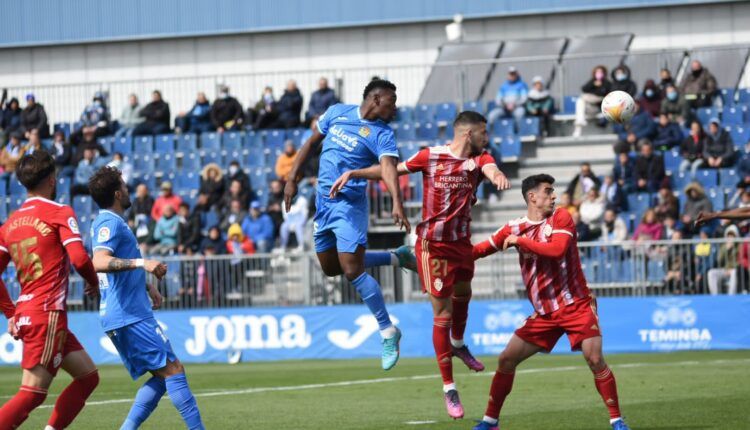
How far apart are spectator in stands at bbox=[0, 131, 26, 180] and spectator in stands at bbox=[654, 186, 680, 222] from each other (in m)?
15.9

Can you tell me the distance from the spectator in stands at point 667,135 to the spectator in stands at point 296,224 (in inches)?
297

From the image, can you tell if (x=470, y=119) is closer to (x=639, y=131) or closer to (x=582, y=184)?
(x=582, y=184)

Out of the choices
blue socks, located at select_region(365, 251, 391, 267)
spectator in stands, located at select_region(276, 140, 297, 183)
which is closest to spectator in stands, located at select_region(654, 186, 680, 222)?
spectator in stands, located at select_region(276, 140, 297, 183)

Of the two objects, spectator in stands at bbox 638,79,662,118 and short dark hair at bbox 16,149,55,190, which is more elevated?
spectator in stands at bbox 638,79,662,118

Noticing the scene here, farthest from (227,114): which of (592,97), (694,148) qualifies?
(694,148)

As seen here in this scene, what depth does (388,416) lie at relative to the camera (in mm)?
12922

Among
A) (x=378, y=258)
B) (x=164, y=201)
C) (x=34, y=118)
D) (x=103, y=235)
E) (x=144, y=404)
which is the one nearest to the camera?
(x=103, y=235)

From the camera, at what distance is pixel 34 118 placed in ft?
106

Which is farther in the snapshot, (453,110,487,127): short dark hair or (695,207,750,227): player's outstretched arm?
(453,110,487,127): short dark hair

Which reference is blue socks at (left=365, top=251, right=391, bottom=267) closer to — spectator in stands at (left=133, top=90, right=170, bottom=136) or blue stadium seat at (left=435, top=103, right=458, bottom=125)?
blue stadium seat at (left=435, top=103, right=458, bottom=125)

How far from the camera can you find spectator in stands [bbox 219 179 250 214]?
90.2 feet

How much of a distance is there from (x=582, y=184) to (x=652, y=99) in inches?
126

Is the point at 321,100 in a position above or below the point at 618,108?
above

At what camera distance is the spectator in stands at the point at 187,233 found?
26484mm
